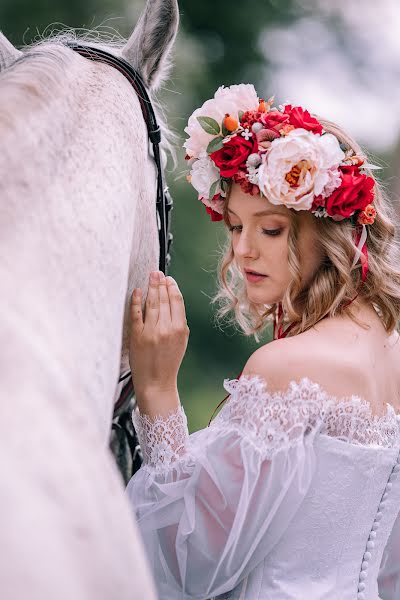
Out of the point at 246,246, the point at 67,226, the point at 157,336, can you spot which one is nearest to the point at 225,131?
the point at 246,246

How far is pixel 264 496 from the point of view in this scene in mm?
1322

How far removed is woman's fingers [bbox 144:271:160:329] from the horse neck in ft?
0.72

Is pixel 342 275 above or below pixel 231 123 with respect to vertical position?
below

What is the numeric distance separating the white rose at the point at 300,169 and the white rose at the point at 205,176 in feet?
0.55

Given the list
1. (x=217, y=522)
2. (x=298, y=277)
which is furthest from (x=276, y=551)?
(x=298, y=277)

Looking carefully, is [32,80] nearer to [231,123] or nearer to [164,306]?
[164,306]

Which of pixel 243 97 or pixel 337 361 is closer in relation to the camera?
pixel 337 361

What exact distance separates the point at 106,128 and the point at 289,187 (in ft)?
1.42

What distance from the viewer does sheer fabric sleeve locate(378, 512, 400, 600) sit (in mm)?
1656

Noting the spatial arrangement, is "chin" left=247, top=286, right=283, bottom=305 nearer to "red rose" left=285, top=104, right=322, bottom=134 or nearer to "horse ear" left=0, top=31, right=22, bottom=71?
"red rose" left=285, top=104, right=322, bottom=134

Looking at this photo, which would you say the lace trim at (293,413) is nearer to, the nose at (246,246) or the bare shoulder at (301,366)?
the bare shoulder at (301,366)

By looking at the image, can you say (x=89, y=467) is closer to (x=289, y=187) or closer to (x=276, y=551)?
(x=276, y=551)

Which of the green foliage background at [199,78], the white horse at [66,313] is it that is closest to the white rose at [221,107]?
the white horse at [66,313]

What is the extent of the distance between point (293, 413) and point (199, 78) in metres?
6.84
